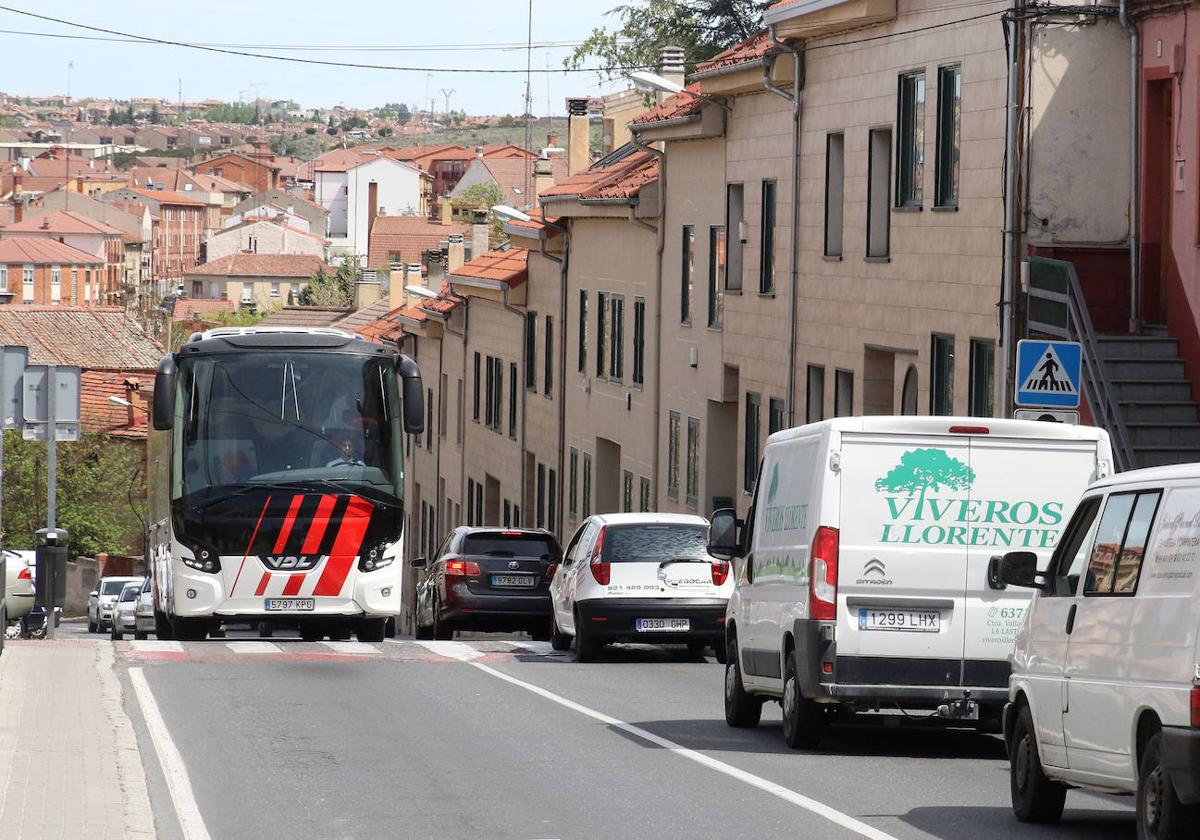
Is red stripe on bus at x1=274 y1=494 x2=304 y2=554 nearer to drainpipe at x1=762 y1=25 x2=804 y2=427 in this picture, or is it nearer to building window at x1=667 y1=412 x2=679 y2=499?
drainpipe at x1=762 y1=25 x2=804 y2=427

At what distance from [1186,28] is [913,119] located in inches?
210

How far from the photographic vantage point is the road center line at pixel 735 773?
33.9ft

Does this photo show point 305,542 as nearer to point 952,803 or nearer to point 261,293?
point 952,803

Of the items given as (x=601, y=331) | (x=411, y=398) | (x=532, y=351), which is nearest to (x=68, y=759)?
(x=411, y=398)

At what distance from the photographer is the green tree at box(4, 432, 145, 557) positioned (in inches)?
2936

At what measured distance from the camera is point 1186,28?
70.9 ft

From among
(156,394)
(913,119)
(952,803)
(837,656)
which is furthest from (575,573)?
(952,803)

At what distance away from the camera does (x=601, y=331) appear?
42094 mm

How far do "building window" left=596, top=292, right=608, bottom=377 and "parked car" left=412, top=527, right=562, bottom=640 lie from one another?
1313 cm

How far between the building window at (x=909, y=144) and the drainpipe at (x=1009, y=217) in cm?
299

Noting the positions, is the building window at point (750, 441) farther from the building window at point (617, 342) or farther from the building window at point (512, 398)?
the building window at point (512, 398)

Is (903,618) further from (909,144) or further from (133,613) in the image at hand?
(133,613)

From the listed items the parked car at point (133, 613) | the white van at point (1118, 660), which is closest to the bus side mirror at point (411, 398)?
the white van at point (1118, 660)

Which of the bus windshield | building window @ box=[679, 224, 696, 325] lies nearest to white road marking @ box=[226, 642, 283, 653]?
the bus windshield
